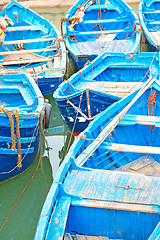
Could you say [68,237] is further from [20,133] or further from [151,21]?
[151,21]

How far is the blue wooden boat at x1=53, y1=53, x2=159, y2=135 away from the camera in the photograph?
930 cm

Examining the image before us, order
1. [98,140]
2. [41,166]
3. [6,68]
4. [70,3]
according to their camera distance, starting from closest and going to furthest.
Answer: [98,140]
[41,166]
[6,68]
[70,3]

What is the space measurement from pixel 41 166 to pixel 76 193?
4092 millimetres

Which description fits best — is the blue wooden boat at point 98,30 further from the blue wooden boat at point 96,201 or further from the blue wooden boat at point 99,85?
the blue wooden boat at point 96,201

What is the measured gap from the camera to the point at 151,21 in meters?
15.4

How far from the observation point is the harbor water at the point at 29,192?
8188 mm

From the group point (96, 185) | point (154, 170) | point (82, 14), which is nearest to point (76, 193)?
point (96, 185)

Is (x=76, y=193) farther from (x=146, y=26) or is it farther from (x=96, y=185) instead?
(x=146, y=26)

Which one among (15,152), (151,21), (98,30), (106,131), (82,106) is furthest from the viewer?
(98,30)

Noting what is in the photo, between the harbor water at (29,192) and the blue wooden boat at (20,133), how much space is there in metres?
0.39

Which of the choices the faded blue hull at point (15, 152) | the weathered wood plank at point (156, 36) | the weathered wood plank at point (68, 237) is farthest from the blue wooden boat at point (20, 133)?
the weathered wood plank at point (156, 36)

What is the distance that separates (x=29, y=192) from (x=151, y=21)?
9.51 m

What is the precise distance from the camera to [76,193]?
20.1 feet

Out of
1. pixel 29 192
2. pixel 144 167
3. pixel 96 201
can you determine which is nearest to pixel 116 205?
pixel 96 201
